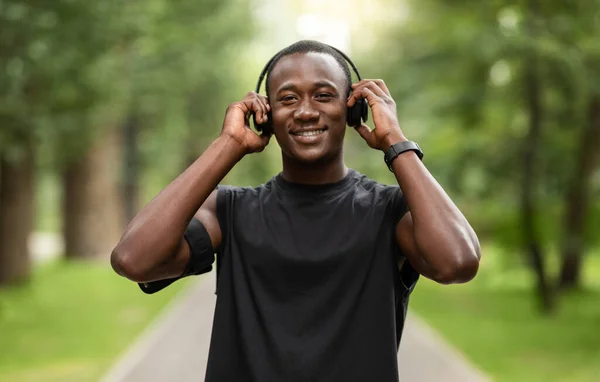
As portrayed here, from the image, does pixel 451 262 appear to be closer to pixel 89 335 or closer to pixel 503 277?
pixel 89 335

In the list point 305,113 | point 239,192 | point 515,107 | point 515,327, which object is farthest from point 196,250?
point 515,107

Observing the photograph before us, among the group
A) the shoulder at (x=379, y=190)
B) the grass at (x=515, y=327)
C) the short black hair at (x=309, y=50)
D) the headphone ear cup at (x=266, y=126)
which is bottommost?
the shoulder at (x=379, y=190)

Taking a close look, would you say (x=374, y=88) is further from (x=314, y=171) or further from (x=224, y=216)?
(x=224, y=216)

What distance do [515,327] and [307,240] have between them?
10602 millimetres

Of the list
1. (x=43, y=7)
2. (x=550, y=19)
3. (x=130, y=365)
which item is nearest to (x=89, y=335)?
(x=130, y=365)

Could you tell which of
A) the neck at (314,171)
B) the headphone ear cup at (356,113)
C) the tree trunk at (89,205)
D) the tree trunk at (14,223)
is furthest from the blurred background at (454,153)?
the headphone ear cup at (356,113)

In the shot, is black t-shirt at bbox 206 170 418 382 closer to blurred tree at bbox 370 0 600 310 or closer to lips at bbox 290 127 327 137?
lips at bbox 290 127 327 137

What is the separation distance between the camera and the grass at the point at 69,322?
Result: 32.0ft

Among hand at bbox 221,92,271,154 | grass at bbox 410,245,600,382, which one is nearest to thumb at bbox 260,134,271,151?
hand at bbox 221,92,271,154

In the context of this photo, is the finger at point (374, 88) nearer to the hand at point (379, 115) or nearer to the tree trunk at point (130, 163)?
the hand at point (379, 115)

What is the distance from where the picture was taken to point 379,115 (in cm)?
274

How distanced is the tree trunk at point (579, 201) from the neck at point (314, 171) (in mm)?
10633

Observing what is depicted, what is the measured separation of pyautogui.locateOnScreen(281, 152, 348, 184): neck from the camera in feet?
8.98

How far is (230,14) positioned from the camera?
2592cm
